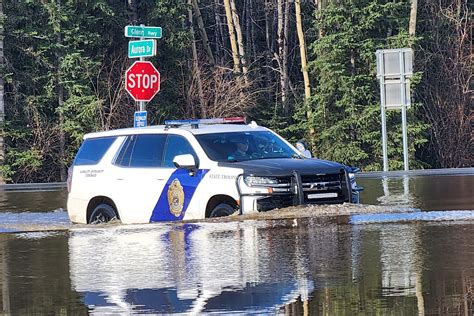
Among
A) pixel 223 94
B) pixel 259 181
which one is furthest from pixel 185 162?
pixel 223 94

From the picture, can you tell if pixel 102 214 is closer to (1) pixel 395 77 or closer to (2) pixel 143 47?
(2) pixel 143 47

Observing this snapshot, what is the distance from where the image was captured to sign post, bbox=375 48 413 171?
3200 centimetres

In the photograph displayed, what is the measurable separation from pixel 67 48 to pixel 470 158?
588 inches

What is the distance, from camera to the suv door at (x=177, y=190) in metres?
16.0

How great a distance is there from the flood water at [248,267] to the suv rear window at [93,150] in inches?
41.2

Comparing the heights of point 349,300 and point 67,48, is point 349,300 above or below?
below

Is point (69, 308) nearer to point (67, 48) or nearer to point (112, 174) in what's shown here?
point (112, 174)

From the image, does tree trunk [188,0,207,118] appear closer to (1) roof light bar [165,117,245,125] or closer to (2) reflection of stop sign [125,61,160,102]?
(2) reflection of stop sign [125,61,160,102]

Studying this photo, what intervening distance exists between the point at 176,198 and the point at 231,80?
98.0 feet

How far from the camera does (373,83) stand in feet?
148

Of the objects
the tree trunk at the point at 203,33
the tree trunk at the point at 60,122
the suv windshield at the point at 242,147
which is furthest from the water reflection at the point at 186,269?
the tree trunk at the point at 203,33

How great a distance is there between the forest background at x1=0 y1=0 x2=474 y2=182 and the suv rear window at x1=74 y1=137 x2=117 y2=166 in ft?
75.2

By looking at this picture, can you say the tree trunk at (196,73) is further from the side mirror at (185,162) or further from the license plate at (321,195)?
the license plate at (321,195)

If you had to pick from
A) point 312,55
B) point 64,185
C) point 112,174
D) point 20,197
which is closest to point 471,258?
point 112,174
